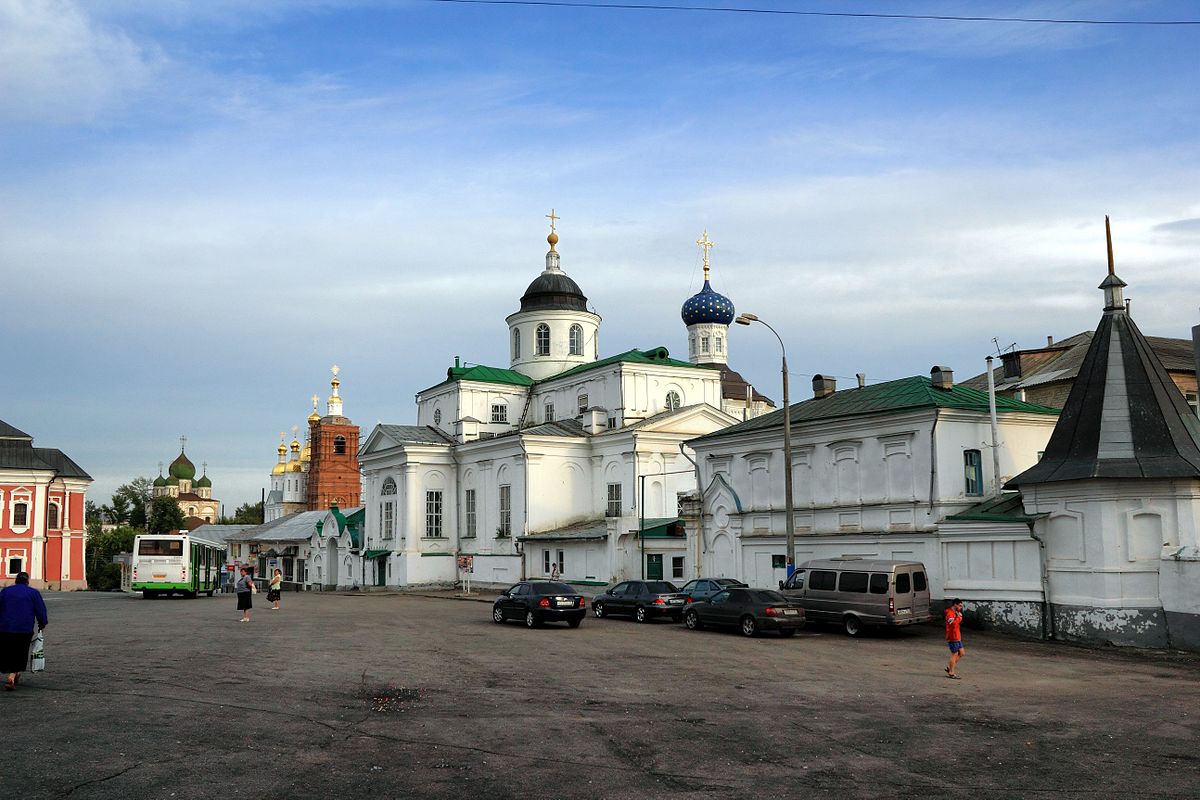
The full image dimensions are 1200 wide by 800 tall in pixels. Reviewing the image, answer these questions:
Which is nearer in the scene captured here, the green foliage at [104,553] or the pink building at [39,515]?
the pink building at [39,515]

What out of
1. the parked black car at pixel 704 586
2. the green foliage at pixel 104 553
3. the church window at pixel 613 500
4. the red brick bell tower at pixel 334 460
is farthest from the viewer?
the red brick bell tower at pixel 334 460

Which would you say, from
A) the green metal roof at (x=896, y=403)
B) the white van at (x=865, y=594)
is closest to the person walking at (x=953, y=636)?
the white van at (x=865, y=594)

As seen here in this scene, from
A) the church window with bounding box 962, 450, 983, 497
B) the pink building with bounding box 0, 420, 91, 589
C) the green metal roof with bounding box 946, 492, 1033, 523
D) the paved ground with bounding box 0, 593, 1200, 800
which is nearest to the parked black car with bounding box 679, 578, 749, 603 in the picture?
the green metal roof with bounding box 946, 492, 1033, 523

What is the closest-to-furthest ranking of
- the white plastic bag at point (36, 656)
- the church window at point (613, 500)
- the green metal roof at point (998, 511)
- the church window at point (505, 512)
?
the white plastic bag at point (36, 656)
the green metal roof at point (998, 511)
the church window at point (613, 500)
the church window at point (505, 512)

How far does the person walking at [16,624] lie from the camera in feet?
48.5

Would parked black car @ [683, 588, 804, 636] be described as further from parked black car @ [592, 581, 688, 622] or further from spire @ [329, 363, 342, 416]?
spire @ [329, 363, 342, 416]

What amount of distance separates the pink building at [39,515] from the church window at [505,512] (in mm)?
33500

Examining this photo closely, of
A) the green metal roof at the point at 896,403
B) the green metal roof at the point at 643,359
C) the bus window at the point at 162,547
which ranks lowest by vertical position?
the bus window at the point at 162,547

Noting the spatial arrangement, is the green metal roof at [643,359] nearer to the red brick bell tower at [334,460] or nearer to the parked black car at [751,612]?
the parked black car at [751,612]

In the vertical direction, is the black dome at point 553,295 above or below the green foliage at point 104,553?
above

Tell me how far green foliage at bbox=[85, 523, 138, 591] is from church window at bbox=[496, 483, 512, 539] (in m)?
62.0

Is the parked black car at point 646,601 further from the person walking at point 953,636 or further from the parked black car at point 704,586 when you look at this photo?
the person walking at point 953,636

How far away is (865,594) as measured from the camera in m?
27.2

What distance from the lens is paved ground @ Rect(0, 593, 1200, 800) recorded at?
10336mm
